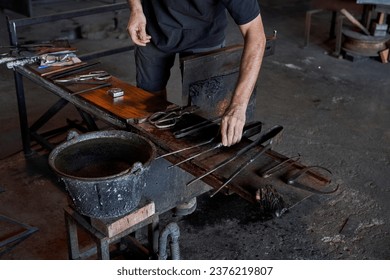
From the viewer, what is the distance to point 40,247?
263 centimetres

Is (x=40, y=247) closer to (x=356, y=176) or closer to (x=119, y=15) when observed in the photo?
(x=356, y=176)

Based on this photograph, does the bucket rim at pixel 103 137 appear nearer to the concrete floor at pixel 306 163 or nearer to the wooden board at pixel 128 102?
the wooden board at pixel 128 102

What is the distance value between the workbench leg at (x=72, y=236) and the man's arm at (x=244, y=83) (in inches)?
28.5

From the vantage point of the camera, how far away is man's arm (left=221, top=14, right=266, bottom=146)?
6.48ft

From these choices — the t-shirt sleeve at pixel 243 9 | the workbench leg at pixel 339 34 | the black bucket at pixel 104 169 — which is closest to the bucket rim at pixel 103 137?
the black bucket at pixel 104 169

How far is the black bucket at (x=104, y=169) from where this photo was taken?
5.56ft

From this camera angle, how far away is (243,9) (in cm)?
220

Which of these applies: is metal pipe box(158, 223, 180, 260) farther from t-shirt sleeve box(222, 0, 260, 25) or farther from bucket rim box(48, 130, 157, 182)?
t-shirt sleeve box(222, 0, 260, 25)

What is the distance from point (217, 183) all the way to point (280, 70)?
12.3 feet

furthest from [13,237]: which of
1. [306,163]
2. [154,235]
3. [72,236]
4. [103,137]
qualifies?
[306,163]

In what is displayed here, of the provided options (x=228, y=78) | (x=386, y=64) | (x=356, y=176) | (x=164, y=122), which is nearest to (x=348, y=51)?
(x=386, y=64)

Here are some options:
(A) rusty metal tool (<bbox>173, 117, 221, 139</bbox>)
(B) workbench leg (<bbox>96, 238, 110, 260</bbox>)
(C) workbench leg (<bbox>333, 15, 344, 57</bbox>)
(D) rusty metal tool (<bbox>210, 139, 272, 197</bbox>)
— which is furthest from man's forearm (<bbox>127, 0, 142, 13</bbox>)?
(C) workbench leg (<bbox>333, 15, 344, 57</bbox>)

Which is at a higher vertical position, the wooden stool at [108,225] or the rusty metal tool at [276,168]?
the rusty metal tool at [276,168]

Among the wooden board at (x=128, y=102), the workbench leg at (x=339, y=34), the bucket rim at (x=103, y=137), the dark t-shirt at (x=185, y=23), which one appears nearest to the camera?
the bucket rim at (x=103, y=137)
